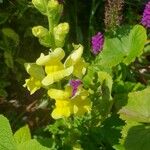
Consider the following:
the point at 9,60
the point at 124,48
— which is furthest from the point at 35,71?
the point at 9,60

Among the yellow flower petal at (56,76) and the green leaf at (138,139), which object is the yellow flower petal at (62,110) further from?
the green leaf at (138,139)

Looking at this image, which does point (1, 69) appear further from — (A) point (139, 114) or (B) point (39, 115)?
(A) point (139, 114)

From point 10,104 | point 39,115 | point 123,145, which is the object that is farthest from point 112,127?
point 10,104

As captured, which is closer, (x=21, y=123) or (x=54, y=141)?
(x=54, y=141)

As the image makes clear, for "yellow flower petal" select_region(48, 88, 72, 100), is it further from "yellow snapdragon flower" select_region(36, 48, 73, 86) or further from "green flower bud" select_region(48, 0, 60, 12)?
"green flower bud" select_region(48, 0, 60, 12)

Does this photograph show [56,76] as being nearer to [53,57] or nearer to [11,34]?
[53,57]

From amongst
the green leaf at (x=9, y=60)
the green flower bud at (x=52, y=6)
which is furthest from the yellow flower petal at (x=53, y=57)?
the green leaf at (x=9, y=60)
